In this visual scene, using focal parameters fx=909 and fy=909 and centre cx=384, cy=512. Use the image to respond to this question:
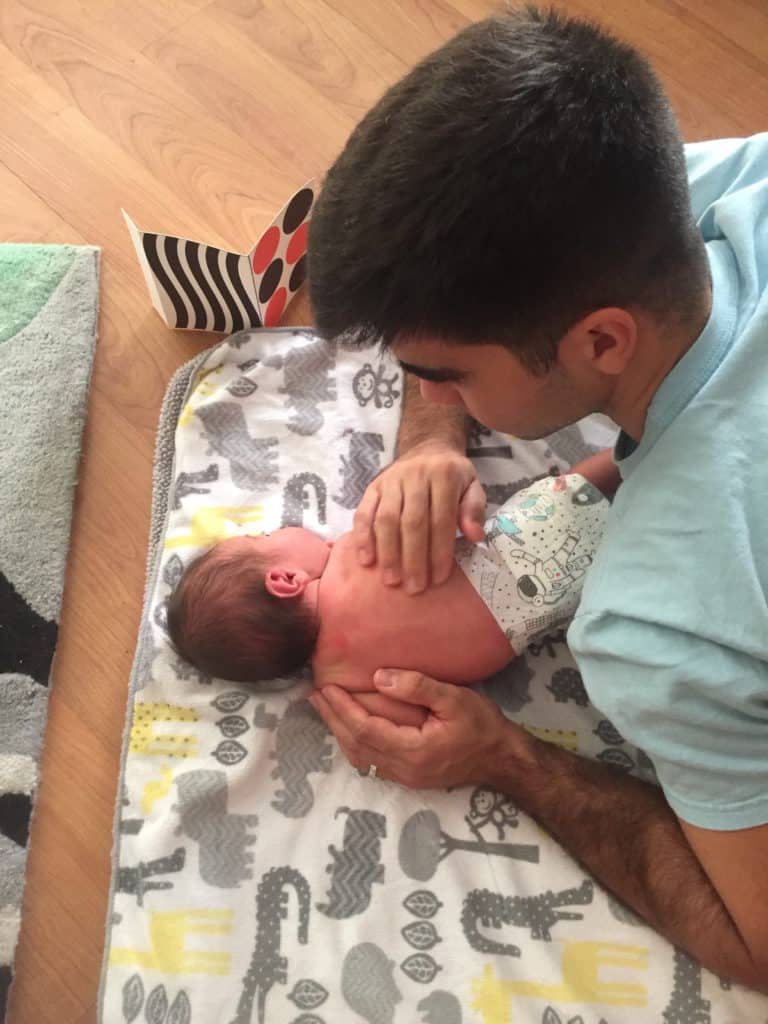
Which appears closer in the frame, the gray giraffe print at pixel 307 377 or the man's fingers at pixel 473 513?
the man's fingers at pixel 473 513

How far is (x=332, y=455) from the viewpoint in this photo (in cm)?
133

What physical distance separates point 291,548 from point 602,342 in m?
0.55

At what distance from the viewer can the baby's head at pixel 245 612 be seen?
Answer: 1.12 metres

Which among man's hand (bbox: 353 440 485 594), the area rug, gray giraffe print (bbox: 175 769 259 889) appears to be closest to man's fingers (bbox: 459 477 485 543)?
man's hand (bbox: 353 440 485 594)

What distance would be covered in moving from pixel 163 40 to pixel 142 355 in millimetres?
707

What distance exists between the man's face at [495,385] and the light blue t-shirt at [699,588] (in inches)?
3.5

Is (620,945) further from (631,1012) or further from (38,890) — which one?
(38,890)

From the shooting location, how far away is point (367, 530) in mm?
1130

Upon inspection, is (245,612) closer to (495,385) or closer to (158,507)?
(158,507)

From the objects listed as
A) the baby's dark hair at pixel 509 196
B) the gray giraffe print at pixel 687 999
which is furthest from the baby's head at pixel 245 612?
the gray giraffe print at pixel 687 999

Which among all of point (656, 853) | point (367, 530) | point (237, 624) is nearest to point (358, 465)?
point (367, 530)

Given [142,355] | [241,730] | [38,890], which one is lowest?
[38,890]

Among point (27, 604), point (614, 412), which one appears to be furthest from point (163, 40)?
point (614, 412)

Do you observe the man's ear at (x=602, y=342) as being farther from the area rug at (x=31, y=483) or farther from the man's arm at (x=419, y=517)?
the area rug at (x=31, y=483)
